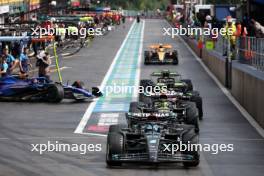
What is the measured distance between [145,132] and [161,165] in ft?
2.64

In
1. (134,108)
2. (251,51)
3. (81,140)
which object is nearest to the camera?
(81,140)

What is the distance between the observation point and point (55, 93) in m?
26.6

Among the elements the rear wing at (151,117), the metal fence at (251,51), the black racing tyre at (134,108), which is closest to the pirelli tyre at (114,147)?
the rear wing at (151,117)

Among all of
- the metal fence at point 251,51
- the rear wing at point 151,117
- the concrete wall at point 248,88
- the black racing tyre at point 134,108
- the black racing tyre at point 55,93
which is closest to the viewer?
the rear wing at point 151,117

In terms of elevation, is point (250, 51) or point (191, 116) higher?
point (250, 51)

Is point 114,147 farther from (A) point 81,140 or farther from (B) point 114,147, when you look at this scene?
(A) point 81,140

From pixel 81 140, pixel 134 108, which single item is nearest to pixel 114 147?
pixel 81 140

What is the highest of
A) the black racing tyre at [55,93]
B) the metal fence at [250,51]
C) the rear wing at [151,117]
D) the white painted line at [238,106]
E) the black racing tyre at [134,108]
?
the metal fence at [250,51]

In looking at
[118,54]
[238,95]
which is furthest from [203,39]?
[238,95]

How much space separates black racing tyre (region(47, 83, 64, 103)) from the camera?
26.6 meters

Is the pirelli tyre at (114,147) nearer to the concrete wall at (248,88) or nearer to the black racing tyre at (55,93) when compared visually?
the concrete wall at (248,88)

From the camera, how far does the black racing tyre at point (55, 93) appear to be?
87.1ft

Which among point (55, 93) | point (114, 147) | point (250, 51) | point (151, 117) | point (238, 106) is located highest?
point (250, 51)

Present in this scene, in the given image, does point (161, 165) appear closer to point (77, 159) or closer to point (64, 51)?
point (77, 159)
